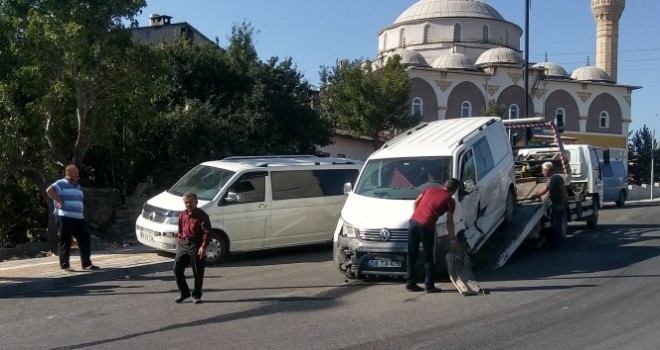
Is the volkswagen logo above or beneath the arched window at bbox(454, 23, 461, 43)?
beneath

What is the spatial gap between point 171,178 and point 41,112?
5.69 meters

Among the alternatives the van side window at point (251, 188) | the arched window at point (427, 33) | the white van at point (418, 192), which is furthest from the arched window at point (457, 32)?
the van side window at point (251, 188)

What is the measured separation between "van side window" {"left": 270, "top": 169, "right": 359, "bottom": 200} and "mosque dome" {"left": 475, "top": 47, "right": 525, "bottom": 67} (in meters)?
54.5

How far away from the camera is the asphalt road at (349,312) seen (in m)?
7.66

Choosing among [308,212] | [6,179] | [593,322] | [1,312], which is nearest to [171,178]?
[6,179]

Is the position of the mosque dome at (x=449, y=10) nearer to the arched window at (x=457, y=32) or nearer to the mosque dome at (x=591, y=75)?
the arched window at (x=457, y=32)

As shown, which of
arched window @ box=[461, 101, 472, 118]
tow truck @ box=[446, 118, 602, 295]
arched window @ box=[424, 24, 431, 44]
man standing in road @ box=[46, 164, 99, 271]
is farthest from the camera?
arched window @ box=[424, 24, 431, 44]

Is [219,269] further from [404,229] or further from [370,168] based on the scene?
[404,229]

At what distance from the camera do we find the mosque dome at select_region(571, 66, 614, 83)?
72.2 metres

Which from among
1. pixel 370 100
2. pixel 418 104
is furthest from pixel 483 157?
pixel 418 104

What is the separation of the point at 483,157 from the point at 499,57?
5714 centimetres

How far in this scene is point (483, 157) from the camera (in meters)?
12.8

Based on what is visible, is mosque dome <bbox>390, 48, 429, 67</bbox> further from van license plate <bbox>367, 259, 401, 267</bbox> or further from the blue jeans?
the blue jeans

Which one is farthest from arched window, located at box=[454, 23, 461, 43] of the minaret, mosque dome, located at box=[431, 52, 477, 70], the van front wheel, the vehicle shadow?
the van front wheel
